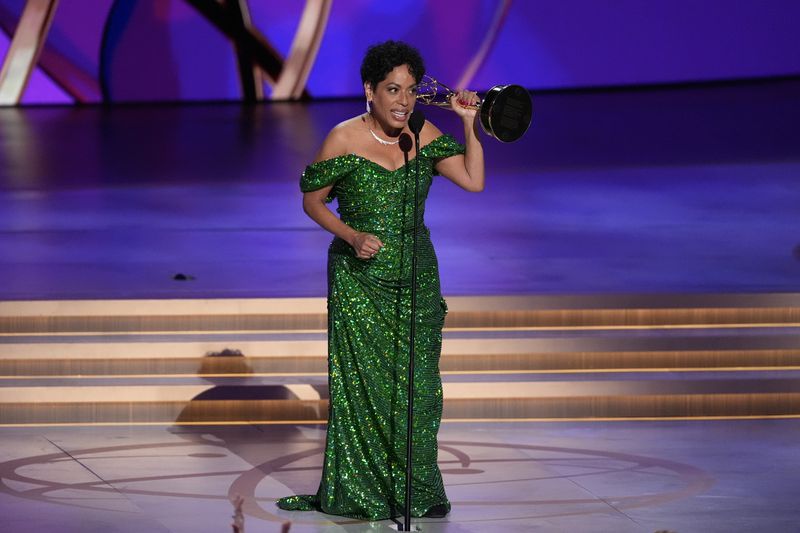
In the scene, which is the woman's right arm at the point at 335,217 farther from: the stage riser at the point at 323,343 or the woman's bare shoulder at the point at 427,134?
the stage riser at the point at 323,343

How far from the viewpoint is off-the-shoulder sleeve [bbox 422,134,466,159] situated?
4.80m

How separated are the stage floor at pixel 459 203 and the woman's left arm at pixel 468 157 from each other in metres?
2.53

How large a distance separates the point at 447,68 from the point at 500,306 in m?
9.89

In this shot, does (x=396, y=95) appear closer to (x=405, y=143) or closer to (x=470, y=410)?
(x=405, y=143)

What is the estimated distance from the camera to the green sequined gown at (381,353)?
4.81 m

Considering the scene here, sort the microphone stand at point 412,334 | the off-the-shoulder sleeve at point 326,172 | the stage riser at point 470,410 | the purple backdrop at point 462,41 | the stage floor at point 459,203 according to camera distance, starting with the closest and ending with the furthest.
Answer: the microphone stand at point 412,334, the off-the-shoulder sleeve at point 326,172, the stage riser at point 470,410, the stage floor at point 459,203, the purple backdrop at point 462,41

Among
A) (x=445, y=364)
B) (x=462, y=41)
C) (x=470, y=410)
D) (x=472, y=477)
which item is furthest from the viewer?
(x=462, y=41)

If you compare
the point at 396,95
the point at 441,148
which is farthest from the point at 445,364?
the point at 396,95

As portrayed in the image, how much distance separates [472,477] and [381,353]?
2.80ft

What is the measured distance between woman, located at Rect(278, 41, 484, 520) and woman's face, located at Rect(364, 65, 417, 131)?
0.07 meters

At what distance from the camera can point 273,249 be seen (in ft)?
28.9

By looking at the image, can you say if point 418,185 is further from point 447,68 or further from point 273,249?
point 447,68

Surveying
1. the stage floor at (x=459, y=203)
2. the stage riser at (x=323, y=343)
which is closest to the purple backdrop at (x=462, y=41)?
the stage floor at (x=459, y=203)

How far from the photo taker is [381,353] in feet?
15.8
